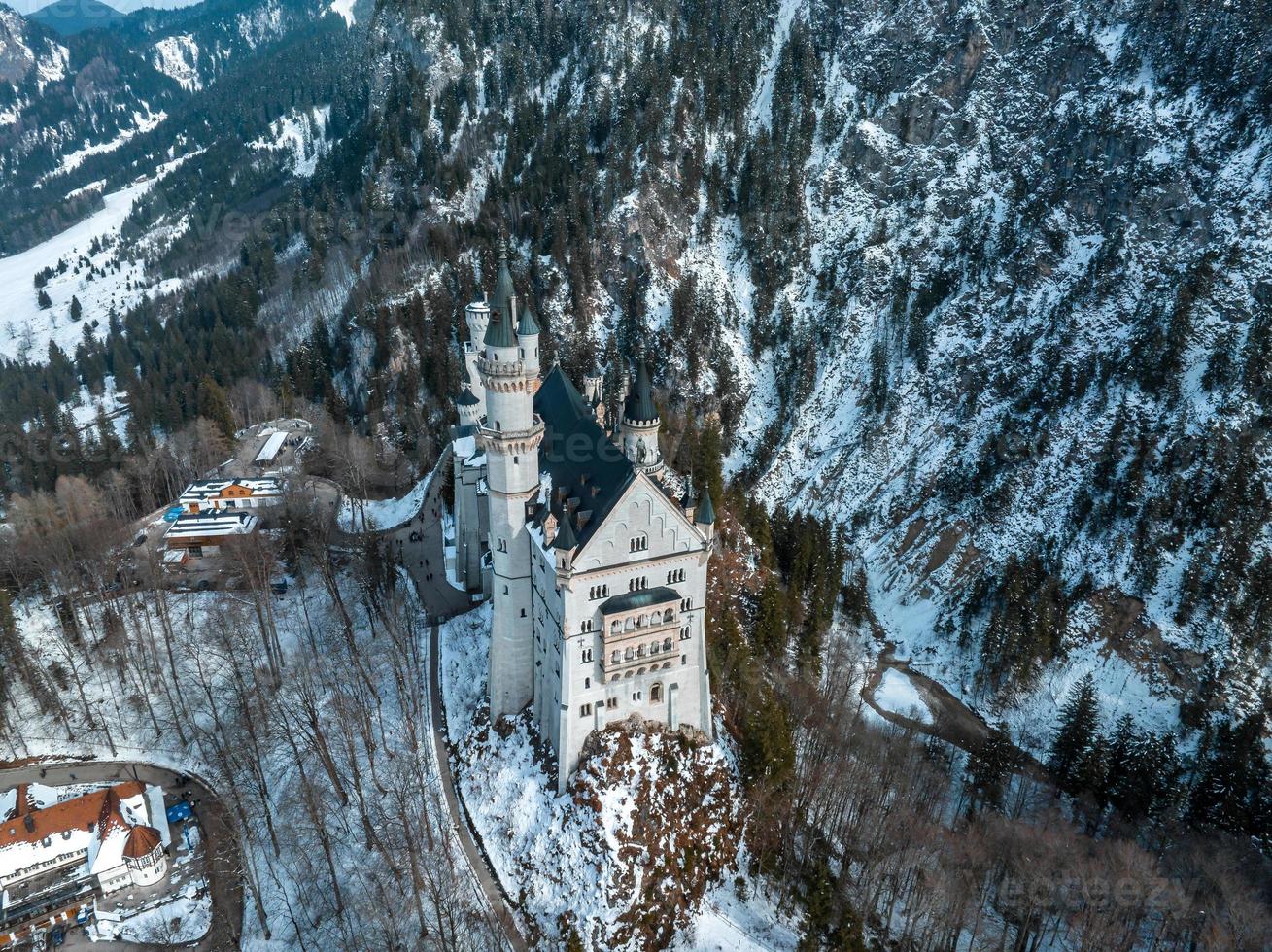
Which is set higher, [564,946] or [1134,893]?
[1134,893]

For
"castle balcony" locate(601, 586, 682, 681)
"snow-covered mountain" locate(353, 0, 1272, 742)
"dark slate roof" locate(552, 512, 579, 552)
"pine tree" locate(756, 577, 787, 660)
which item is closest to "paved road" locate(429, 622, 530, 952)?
"castle balcony" locate(601, 586, 682, 681)

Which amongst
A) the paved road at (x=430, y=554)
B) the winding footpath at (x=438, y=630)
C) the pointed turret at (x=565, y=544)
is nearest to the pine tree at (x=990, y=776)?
the winding footpath at (x=438, y=630)

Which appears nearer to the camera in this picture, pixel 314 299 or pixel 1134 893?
pixel 1134 893

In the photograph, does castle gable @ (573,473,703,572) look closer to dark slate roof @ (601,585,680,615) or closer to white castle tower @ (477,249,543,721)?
dark slate roof @ (601,585,680,615)

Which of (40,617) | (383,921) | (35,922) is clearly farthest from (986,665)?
(40,617)

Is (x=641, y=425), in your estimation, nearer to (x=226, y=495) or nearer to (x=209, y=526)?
(x=209, y=526)

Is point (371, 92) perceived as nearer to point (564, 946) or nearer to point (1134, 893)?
point (564, 946)

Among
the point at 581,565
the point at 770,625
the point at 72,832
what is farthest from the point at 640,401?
the point at 72,832
